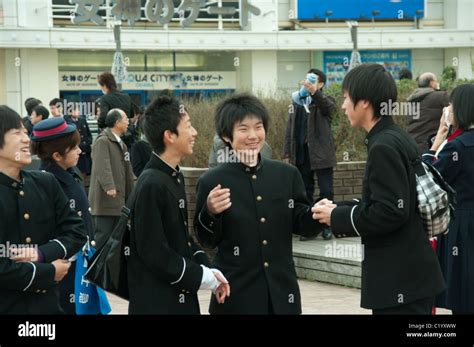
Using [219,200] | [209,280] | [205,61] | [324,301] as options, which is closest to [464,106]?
[219,200]

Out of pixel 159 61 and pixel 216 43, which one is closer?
pixel 216 43

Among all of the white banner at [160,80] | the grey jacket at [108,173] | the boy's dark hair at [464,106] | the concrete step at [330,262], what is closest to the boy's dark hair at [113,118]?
the grey jacket at [108,173]

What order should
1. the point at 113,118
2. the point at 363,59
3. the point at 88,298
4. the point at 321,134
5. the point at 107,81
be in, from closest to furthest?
the point at 88,298
the point at 113,118
the point at 321,134
the point at 107,81
the point at 363,59

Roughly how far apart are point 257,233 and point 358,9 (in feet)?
110

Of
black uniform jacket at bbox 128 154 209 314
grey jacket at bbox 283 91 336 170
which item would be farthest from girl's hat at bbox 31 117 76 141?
grey jacket at bbox 283 91 336 170

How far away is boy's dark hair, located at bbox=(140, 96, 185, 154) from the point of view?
14.8 ft

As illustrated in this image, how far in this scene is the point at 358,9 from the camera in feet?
121

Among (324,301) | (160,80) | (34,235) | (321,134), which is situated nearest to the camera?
(34,235)

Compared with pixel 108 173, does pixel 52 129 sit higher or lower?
higher

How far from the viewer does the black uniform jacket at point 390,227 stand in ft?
13.7

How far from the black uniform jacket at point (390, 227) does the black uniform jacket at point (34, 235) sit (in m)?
1.37

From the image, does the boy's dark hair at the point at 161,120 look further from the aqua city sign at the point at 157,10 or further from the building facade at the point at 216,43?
the building facade at the point at 216,43

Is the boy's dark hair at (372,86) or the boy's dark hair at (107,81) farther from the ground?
the boy's dark hair at (107,81)

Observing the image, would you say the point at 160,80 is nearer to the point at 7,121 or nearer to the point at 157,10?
the point at 157,10
